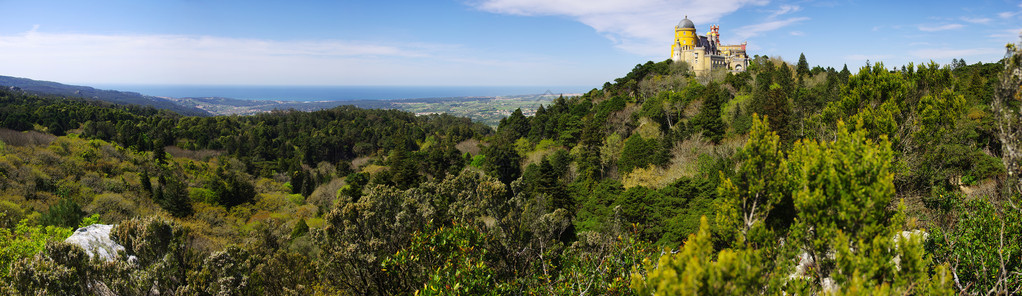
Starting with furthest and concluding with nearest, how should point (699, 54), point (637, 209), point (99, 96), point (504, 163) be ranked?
point (99, 96) < point (699, 54) < point (504, 163) < point (637, 209)

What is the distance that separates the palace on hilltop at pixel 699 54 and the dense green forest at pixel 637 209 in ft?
16.3

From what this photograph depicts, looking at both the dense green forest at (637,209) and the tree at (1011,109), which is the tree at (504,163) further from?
the tree at (1011,109)

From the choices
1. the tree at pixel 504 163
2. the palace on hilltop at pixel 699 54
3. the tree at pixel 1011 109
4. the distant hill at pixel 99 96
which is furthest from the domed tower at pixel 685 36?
the distant hill at pixel 99 96

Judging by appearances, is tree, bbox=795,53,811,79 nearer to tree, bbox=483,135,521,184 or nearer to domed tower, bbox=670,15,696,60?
domed tower, bbox=670,15,696,60

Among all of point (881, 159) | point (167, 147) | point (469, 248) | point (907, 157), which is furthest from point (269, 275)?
point (167, 147)

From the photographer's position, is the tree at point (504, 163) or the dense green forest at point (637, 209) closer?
the dense green forest at point (637, 209)

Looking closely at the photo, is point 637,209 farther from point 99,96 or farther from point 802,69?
point 99,96

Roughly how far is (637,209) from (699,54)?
3100 centimetres

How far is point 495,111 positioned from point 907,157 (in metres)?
132

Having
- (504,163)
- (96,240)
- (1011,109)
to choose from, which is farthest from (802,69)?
(96,240)

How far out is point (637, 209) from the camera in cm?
1825

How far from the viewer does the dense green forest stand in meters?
5.59

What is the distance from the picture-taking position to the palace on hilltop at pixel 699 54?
4378 cm

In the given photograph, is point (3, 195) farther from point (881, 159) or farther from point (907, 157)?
point (907, 157)
